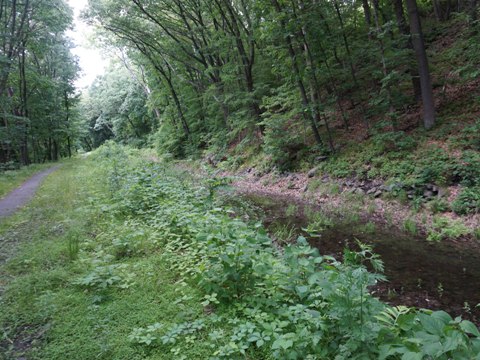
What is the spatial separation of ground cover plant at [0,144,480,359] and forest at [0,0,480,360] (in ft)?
0.07

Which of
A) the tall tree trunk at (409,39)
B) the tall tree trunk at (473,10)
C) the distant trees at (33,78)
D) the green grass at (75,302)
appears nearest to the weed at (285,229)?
the green grass at (75,302)

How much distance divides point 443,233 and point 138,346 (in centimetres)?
709

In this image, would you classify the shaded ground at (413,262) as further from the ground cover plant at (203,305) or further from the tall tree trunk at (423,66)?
the tall tree trunk at (423,66)

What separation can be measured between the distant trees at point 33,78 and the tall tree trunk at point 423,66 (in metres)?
17.9

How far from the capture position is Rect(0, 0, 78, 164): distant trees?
1712 centimetres

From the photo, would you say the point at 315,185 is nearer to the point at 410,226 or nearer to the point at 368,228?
the point at 368,228

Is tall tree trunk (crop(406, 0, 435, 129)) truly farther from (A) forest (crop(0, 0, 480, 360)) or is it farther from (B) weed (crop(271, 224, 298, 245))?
(B) weed (crop(271, 224, 298, 245))

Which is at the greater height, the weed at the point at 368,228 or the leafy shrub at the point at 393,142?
the leafy shrub at the point at 393,142

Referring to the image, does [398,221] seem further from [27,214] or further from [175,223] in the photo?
[27,214]

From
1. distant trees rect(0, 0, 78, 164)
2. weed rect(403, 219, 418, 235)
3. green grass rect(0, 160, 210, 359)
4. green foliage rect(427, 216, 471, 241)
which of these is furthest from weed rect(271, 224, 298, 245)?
distant trees rect(0, 0, 78, 164)

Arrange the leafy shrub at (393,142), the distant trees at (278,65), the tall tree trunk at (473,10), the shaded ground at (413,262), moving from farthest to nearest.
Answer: the distant trees at (278,65) → the tall tree trunk at (473,10) → the leafy shrub at (393,142) → the shaded ground at (413,262)

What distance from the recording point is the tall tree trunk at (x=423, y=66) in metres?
10.2

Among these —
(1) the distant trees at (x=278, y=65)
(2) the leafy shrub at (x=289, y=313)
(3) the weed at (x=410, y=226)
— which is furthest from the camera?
(1) the distant trees at (x=278, y=65)

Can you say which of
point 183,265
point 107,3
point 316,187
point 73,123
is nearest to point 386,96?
point 316,187
